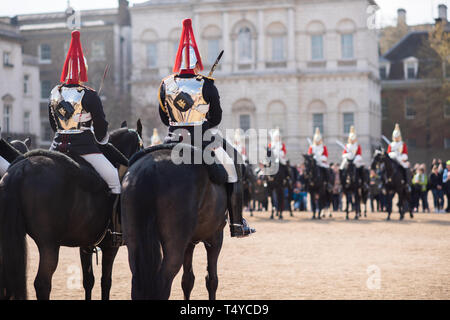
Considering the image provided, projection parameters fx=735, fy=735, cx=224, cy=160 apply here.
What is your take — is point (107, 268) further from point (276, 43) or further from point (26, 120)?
point (276, 43)

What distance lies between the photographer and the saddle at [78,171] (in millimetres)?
7715

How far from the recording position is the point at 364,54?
6109 cm

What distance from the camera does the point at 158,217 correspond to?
6.89 metres

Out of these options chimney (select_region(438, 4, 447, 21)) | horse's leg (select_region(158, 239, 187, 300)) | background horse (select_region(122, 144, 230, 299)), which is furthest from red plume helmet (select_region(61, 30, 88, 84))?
chimney (select_region(438, 4, 447, 21))

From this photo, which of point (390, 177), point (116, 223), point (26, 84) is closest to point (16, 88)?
point (26, 84)

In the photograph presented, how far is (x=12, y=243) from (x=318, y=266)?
724 cm

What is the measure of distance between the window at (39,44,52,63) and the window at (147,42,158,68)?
30.8ft

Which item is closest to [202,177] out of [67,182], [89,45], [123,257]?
[67,182]

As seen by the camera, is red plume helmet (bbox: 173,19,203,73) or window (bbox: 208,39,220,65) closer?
red plume helmet (bbox: 173,19,203,73)

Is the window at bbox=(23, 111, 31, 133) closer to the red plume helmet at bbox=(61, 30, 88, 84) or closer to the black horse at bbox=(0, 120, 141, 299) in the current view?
the red plume helmet at bbox=(61, 30, 88, 84)

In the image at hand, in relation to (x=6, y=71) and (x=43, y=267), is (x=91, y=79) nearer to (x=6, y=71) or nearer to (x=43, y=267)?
(x=6, y=71)

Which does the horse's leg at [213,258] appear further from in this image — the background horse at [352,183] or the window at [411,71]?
the window at [411,71]

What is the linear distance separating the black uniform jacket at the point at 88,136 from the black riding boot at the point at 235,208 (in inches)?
64.1

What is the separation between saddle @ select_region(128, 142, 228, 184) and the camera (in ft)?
24.0
